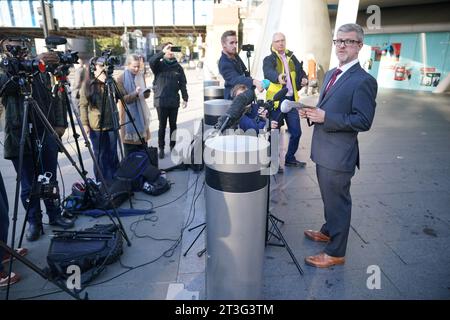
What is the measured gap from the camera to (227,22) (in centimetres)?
2272

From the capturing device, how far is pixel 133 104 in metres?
4.95

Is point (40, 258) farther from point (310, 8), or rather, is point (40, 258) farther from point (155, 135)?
point (310, 8)

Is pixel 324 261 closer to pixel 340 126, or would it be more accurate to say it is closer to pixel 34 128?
pixel 340 126

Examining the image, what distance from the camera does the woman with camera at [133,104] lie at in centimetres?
473

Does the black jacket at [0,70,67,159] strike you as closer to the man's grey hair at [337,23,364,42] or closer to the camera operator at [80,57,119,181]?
the camera operator at [80,57,119,181]

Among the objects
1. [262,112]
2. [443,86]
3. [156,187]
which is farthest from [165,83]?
[443,86]

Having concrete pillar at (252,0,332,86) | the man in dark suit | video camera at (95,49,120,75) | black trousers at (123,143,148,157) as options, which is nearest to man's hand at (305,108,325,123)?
the man in dark suit

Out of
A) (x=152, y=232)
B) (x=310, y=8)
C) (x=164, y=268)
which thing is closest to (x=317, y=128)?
(x=164, y=268)

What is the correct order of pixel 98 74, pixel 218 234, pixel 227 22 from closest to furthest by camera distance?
pixel 218 234 < pixel 98 74 < pixel 227 22

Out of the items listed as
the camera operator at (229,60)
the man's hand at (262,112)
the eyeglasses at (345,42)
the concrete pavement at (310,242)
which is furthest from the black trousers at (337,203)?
the camera operator at (229,60)

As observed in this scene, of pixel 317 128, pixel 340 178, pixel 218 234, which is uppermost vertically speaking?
pixel 317 128

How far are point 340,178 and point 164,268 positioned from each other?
1.81 m

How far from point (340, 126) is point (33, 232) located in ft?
10.9

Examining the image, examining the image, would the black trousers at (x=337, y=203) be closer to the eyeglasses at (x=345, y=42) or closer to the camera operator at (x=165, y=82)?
the eyeglasses at (x=345, y=42)
